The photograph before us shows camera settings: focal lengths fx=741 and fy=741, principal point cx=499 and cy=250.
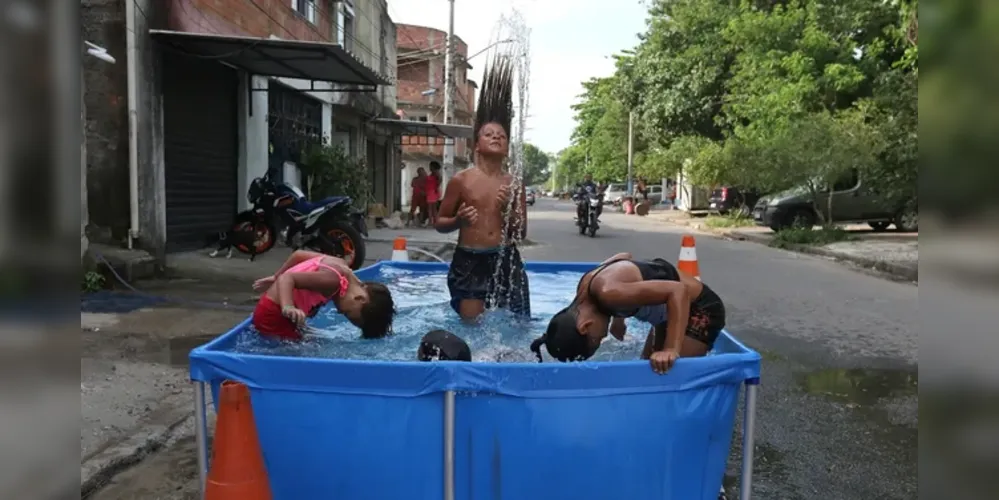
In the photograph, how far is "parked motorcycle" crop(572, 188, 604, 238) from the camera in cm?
1645

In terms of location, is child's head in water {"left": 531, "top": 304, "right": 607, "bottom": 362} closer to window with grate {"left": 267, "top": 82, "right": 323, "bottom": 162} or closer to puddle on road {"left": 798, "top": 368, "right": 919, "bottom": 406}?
puddle on road {"left": 798, "top": 368, "right": 919, "bottom": 406}

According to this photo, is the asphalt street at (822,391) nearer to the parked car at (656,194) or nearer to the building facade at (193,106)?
the building facade at (193,106)

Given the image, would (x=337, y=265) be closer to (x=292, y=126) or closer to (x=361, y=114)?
(x=292, y=126)

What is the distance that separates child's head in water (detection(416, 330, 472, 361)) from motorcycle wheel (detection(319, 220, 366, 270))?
5743 mm

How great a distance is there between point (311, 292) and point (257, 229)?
6.14m

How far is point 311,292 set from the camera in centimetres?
354

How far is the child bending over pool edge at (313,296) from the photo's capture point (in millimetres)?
3404

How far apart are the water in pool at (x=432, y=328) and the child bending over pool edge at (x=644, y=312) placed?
2.14 ft

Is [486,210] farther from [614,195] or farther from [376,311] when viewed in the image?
[614,195]

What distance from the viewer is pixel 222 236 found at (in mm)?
9742

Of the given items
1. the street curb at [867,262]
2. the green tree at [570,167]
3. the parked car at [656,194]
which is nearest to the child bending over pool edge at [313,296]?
the street curb at [867,262]

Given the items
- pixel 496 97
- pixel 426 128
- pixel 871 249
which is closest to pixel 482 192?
pixel 496 97

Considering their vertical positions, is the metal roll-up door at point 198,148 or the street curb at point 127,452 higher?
the metal roll-up door at point 198,148

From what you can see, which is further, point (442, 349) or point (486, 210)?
point (486, 210)
